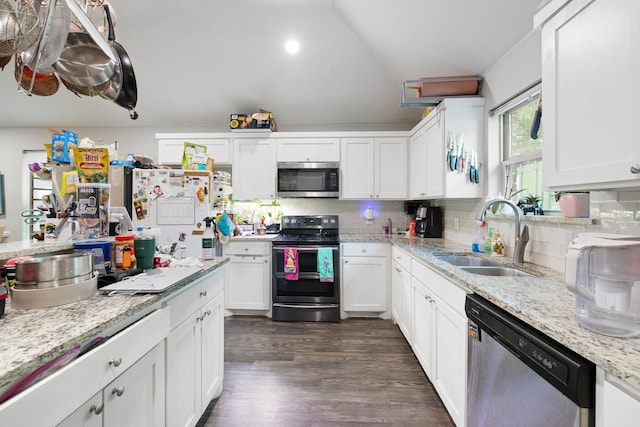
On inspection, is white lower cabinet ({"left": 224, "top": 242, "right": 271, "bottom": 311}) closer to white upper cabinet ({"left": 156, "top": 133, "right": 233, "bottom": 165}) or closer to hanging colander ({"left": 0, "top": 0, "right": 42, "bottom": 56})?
white upper cabinet ({"left": 156, "top": 133, "right": 233, "bottom": 165})

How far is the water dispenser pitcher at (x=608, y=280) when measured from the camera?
0.78 meters

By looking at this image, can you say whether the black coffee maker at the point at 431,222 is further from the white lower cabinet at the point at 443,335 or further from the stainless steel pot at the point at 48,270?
the stainless steel pot at the point at 48,270

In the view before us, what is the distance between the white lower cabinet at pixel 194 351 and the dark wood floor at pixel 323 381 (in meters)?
0.28

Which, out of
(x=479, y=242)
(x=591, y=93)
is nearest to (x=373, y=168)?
(x=479, y=242)

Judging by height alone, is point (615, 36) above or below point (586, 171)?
above

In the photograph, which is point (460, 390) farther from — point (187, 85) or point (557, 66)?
point (187, 85)

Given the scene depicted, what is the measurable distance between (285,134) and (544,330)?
3.16 metres

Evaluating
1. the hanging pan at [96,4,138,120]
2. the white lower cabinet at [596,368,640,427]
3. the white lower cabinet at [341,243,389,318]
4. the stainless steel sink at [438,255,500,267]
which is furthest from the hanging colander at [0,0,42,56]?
the white lower cabinet at [341,243,389,318]

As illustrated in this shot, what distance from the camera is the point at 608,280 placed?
0.79 metres

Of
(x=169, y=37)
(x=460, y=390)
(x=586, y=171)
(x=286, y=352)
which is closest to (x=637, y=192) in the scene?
(x=586, y=171)

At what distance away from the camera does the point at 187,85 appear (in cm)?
341

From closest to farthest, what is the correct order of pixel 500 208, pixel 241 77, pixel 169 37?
pixel 500 208 < pixel 169 37 < pixel 241 77

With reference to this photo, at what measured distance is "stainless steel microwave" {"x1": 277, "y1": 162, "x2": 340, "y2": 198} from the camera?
11.3 ft

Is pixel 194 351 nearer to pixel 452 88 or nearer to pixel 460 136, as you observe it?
pixel 460 136
